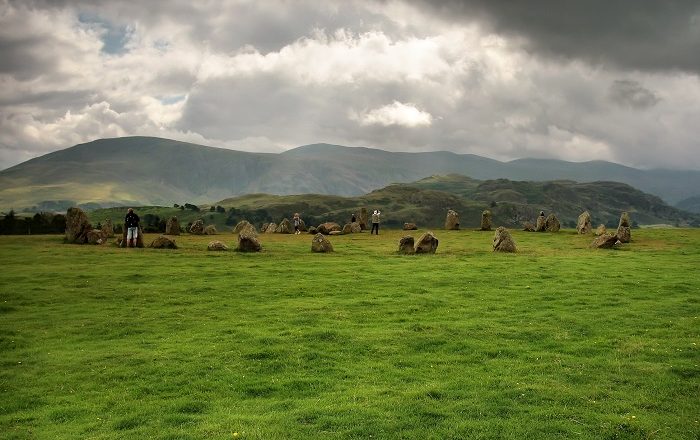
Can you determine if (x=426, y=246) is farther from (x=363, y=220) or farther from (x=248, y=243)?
(x=363, y=220)

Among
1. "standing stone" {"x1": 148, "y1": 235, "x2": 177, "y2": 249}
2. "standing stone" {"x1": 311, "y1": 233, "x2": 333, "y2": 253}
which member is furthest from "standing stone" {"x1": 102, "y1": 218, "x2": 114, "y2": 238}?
"standing stone" {"x1": 311, "y1": 233, "x2": 333, "y2": 253}

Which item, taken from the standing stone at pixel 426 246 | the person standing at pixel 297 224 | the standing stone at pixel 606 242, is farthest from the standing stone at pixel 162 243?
the standing stone at pixel 606 242

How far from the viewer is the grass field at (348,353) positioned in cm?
1440

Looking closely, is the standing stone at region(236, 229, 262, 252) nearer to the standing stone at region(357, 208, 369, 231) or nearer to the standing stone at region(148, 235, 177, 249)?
the standing stone at region(148, 235, 177, 249)

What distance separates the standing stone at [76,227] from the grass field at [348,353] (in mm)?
15760

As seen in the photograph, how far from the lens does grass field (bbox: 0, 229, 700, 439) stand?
1440cm

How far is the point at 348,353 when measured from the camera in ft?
65.3

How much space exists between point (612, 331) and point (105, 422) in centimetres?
1946

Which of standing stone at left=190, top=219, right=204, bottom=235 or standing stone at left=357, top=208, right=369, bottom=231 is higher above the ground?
standing stone at left=357, top=208, right=369, bottom=231

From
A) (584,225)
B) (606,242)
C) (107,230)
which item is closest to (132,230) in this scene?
(107,230)

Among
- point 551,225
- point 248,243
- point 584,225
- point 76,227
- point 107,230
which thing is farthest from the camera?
point 551,225

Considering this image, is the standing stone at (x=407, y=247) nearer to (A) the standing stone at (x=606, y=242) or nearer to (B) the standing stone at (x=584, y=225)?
(A) the standing stone at (x=606, y=242)

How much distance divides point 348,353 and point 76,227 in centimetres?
4435

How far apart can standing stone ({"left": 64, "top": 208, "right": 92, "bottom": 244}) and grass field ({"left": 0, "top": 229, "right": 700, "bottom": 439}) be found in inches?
620
